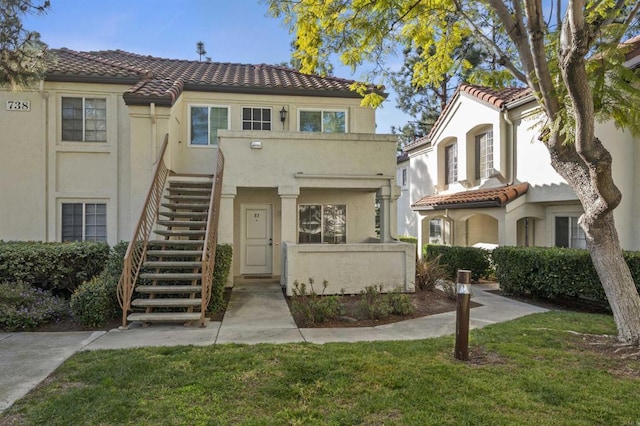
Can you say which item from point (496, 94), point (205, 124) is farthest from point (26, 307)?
point (496, 94)

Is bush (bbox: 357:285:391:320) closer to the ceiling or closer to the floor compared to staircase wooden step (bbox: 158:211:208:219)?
closer to the floor

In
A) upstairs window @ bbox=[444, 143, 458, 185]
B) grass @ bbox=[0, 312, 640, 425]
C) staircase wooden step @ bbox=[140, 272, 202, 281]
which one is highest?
upstairs window @ bbox=[444, 143, 458, 185]

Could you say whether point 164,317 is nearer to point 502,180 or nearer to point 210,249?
point 210,249

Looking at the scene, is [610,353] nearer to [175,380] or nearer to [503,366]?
[503,366]

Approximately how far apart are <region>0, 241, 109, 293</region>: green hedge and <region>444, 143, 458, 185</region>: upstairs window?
1434 centimetres

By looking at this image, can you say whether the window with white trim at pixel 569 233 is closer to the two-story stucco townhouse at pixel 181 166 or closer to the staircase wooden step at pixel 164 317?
the two-story stucco townhouse at pixel 181 166

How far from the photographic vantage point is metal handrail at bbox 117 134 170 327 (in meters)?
7.02

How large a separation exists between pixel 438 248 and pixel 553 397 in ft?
35.9

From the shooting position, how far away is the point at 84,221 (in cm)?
1098

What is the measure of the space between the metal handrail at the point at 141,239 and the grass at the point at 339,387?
5.43 feet

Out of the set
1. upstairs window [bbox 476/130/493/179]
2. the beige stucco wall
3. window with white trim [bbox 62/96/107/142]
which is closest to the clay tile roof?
upstairs window [bbox 476/130/493/179]

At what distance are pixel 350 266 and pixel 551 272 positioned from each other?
468cm

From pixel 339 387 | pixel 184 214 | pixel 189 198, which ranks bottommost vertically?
pixel 339 387

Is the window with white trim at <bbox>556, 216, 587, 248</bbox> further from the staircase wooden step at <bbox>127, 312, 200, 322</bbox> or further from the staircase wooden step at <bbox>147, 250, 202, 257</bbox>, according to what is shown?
the staircase wooden step at <bbox>127, 312, 200, 322</bbox>
